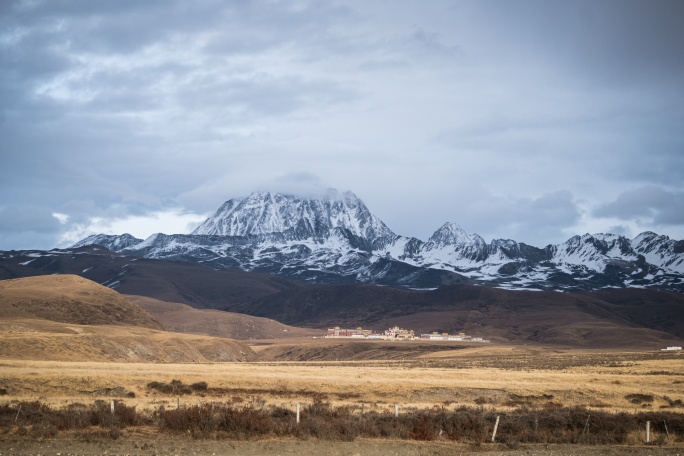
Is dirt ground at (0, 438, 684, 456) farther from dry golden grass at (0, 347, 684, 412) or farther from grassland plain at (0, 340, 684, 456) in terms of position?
dry golden grass at (0, 347, 684, 412)

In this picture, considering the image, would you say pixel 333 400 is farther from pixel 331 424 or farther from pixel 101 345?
pixel 101 345

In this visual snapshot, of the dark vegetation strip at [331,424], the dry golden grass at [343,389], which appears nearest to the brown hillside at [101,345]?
the dry golden grass at [343,389]

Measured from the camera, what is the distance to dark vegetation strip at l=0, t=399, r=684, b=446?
3531cm

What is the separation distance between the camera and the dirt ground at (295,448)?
30859 millimetres

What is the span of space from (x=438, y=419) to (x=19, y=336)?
59.3 m

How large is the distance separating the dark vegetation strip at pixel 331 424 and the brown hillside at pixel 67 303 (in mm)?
86492

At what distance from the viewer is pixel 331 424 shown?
3638 centimetres

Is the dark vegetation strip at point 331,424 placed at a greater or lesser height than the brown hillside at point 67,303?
lesser

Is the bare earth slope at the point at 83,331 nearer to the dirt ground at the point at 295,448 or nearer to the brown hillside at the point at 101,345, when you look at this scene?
the brown hillside at the point at 101,345

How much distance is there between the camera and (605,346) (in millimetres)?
194875

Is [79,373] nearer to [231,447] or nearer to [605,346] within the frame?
[231,447]

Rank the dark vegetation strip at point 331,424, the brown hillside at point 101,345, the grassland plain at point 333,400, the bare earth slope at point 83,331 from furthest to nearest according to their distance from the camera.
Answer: the bare earth slope at point 83,331 < the brown hillside at point 101,345 < the dark vegetation strip at point 331,424 < the grassland plain at point 333,400

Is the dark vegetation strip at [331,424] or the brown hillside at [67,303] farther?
the brown hillside at [67,303]

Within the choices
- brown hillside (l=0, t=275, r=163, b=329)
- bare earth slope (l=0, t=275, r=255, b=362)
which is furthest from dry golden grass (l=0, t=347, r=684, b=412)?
brown hillside (l=0, t=275, r=163, b=329)
